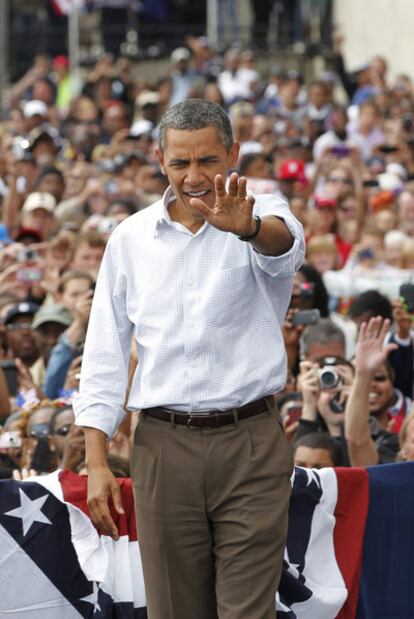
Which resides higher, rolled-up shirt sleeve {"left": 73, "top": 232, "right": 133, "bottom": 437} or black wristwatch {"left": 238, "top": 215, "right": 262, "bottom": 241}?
black wristwatch {"left": 238, "top": 215, "right": 262, "bottom": 241}

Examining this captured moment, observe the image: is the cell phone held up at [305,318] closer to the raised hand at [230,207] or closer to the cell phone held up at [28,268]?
the raised hand at [230,207]

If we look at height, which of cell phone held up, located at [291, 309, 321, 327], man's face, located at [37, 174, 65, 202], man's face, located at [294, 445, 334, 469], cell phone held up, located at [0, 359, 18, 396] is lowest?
cell phone held up, located at [0, 359, 18, 396]

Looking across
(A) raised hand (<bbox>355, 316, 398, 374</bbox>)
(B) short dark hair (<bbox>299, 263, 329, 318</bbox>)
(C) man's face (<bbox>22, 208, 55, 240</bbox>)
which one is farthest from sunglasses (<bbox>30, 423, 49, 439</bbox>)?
(C) man's face (<bbox>22, 208, 55, 240</bbox>)

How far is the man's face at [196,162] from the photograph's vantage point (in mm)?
4328

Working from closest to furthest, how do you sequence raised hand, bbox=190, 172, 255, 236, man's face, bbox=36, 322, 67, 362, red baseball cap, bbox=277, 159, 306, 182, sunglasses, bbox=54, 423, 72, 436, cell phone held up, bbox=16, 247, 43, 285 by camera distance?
raised hand, bbox=190, 172, 255, 236 → sunglasses, bbox=54, 423, 72, 436 → man's face, bbox=36, 322, 67, 362 → cell phone held up, bbox=16, 247, 43, 285 → red baseball cap, bbox=277, 159, 306, 182

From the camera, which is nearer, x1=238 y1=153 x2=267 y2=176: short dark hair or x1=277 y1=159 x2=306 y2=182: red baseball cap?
x1=238 y1=153 x2=267 y2=176: short dark hair

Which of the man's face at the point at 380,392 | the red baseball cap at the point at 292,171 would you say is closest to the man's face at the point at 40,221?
the red baseball cap at the point at 292,171

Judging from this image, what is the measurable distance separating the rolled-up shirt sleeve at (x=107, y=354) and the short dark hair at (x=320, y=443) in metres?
1.96

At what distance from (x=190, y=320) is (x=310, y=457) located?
212 centimetres

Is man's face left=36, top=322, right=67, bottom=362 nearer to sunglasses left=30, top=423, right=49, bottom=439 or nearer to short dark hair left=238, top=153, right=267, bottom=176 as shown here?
sunglasses left=30, top=423, right=49, bottom=439

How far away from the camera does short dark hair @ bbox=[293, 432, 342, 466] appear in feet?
21.1

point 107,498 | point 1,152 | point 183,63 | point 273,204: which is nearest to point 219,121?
point 273,204

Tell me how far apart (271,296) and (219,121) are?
1.73 feet

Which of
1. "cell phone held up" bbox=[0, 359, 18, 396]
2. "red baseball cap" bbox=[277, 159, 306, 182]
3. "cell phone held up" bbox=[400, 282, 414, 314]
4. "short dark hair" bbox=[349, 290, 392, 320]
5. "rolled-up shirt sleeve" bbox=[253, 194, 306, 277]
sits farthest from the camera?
"red baseball cap" bbox=[277, 159, 306, 182]
